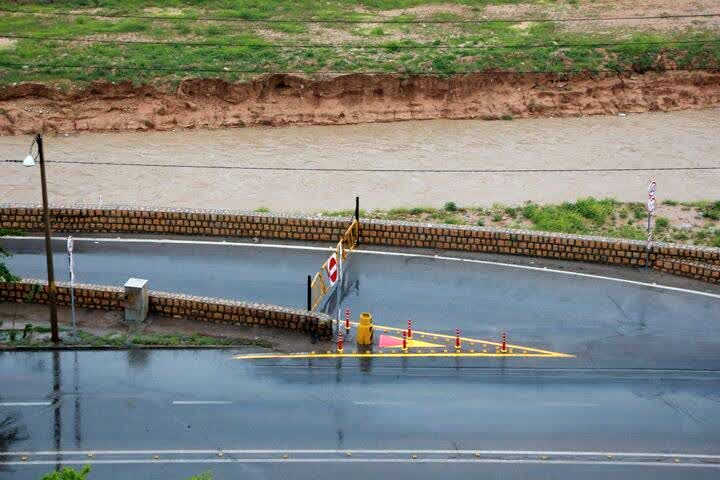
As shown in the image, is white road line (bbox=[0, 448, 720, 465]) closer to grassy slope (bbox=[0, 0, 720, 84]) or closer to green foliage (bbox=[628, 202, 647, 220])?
green foliage (bbox=[628, 202, 647, 220])

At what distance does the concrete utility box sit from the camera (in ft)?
78.8

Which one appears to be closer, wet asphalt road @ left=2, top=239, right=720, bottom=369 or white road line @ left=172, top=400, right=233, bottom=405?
white road line @ left=172, top=400, right=233, bottom=405

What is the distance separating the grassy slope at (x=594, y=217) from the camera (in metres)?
30.8

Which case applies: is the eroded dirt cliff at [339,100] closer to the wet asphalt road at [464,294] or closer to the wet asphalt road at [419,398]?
the wet asphalt road at [464,294]

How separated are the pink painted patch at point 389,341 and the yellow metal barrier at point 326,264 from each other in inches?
73.9

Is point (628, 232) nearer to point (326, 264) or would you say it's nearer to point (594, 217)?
point (594, 217)

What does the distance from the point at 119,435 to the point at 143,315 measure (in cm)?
482

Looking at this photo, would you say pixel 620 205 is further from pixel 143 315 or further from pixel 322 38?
pixel 322 38

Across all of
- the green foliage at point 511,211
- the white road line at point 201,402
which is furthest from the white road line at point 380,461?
the green foliage at point 511,211

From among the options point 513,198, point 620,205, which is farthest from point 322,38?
point 620,205

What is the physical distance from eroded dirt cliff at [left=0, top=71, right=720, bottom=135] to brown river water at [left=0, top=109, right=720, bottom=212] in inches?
26.1

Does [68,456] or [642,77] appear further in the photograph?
[642,77]

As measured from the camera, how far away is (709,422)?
66.4 ft

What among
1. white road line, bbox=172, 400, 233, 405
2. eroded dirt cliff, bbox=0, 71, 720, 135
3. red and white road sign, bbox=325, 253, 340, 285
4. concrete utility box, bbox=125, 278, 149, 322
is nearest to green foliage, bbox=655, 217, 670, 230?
red and white road sign, bbox=325, 253, 340, 285
